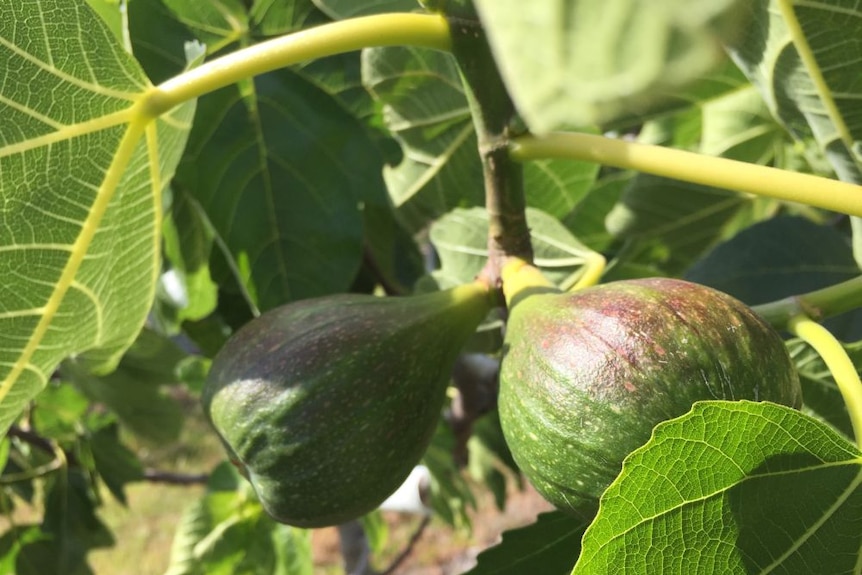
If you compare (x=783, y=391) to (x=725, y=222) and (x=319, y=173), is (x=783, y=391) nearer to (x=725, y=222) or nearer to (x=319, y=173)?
(x=319, y=173)

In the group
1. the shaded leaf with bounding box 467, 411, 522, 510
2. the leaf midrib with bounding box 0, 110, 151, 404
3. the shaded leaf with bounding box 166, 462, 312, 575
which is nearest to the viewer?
the leaf midrib with bounding box 0, 110, 151, 404

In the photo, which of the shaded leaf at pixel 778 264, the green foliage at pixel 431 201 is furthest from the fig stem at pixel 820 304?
the shaded leaf at pixel 778 264

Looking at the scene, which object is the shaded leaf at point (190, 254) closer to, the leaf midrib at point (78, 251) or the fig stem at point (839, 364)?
the leaf midrib at point (78, 251)

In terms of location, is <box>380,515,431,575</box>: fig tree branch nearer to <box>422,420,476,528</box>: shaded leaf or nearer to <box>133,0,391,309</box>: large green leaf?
<box>422,420,476,528</box>: shaded leaf

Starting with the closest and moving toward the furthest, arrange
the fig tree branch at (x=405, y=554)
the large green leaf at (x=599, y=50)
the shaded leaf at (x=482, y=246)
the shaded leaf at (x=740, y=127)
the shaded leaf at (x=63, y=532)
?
the large green leaf at (x=599, y=50) < the shaded leaf at (x=482, y=246) < the shaded leaf at (x=740, y=127) < the shaded leaf at (x=63, y=532) < the fig tree branch at (x=405, y=554)

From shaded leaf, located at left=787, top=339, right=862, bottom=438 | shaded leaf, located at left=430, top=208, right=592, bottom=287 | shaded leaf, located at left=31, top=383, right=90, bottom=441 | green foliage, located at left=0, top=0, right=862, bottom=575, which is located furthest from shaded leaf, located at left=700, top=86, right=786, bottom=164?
shaded leaf, located at left=31, top=383, right=90, bottom=441
